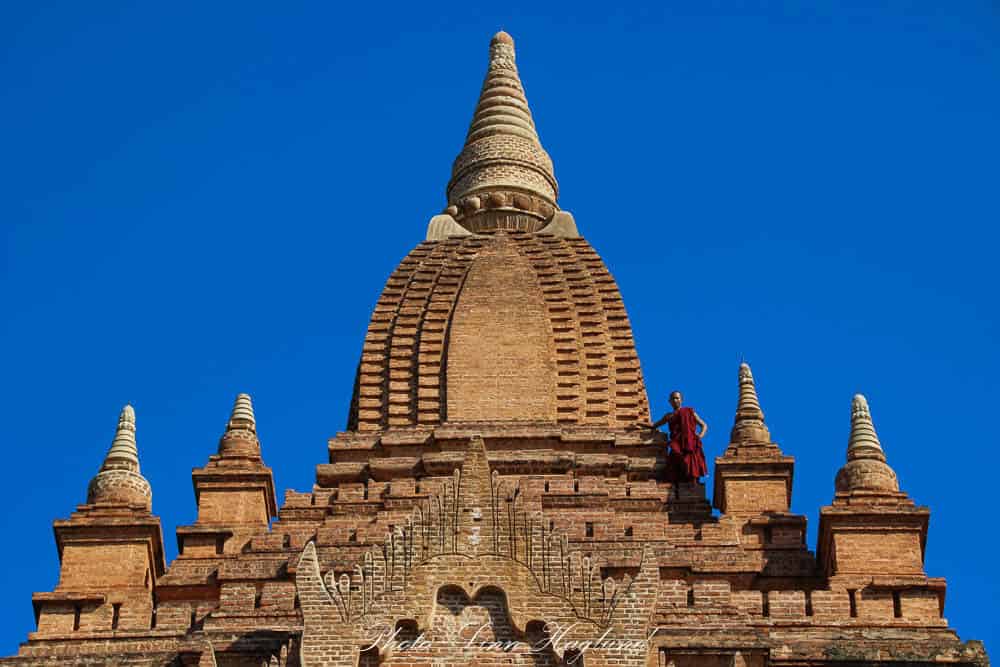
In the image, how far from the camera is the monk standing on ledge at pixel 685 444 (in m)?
68.8

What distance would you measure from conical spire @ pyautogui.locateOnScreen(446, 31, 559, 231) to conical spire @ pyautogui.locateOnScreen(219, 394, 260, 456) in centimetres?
1207

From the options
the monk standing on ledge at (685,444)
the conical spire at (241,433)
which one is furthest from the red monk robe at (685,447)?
the conical spire at (241,433)

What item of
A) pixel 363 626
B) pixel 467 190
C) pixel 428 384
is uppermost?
pixel 467 190

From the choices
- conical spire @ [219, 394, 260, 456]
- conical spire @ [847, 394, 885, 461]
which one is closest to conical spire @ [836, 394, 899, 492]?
conical spire @ [847, 394, 885, 461]

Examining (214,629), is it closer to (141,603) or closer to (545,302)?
(141,603)

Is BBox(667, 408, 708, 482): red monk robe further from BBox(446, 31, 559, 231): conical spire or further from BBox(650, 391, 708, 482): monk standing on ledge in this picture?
BBox(446, 31, 559, 231): conical spire

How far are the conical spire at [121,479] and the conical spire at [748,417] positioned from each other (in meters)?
11.8

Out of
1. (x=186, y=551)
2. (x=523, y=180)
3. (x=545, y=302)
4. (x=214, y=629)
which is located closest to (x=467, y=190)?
(x=523, y=180)

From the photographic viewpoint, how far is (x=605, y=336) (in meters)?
74.1

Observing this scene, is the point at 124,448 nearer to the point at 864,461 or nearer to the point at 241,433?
the point at 241,433

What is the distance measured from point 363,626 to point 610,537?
309 inches

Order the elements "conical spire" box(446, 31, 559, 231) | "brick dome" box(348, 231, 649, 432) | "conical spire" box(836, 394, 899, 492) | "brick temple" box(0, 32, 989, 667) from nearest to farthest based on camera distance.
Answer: "brick temple" box(0, 32, 989, 667)
"conical spire" box(836, 394, 899, 492)
"brick dome" box(348, 231, 649, 432)
"conical spire" box(446, 31, 559, 231)

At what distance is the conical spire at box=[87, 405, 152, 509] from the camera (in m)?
67.9

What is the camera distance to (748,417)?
231 feet
